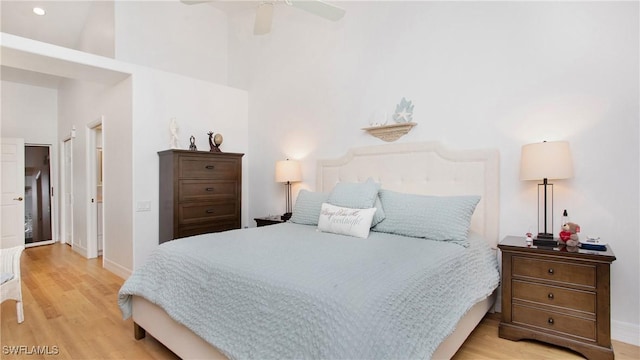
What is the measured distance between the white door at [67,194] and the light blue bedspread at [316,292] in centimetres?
456

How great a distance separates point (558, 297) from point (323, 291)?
1.74m

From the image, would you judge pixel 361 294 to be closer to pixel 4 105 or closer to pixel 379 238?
pixel 379 238

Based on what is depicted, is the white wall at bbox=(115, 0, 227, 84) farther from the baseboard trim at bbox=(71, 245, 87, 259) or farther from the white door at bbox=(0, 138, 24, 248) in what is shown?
the white door at bbox=(0, 138, 24, 248)

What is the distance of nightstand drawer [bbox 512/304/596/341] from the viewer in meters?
1.96

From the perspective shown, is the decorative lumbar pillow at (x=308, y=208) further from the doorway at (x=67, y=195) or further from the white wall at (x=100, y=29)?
the doorway at (x=67, y=195)

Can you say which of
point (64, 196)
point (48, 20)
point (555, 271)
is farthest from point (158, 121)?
point (555, 271)

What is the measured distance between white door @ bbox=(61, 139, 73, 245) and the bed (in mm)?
4563

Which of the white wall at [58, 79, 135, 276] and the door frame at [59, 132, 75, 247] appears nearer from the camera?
the white wall at [58, 79, 135, 276]

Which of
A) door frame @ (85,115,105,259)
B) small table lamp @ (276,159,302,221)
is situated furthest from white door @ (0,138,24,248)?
small table lamp @ (276,159,302,221)

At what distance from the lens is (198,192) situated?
3727 mm

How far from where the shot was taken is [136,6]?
399 centimetres

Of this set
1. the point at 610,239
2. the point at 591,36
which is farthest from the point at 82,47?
the point at 610,239

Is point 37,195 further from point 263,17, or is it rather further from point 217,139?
point 263,17

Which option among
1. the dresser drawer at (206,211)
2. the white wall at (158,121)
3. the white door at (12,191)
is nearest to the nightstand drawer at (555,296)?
the dresser drawer at (206,211)
